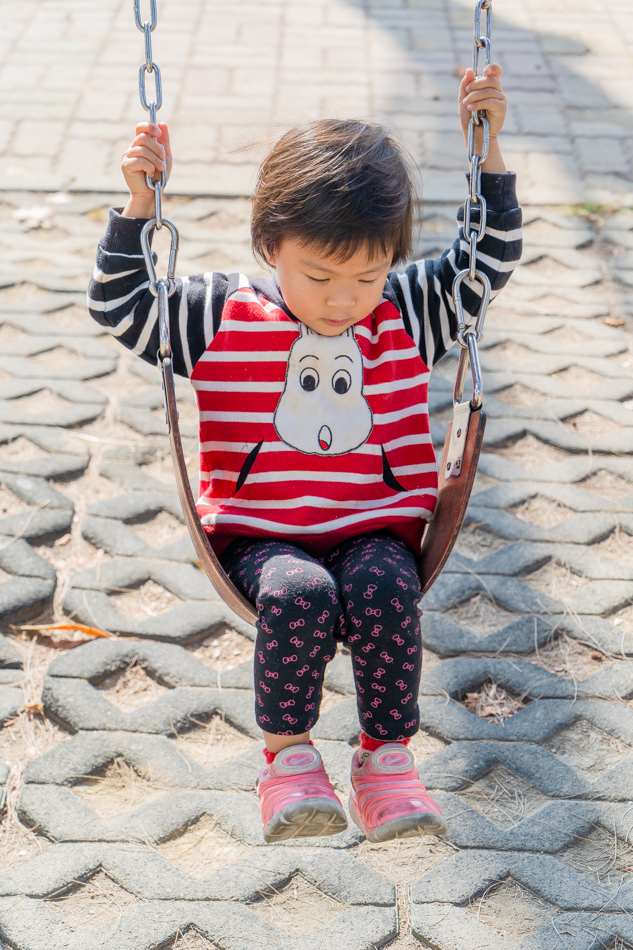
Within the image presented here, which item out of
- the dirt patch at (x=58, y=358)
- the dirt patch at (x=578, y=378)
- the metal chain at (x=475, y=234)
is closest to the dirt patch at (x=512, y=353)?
the dirt patch at (x=578, y=378)

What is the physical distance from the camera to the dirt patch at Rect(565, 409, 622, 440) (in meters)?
3.06

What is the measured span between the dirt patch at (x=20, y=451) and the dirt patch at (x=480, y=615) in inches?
50.6

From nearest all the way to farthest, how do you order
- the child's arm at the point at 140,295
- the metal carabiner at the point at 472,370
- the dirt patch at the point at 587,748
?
the metal carabiner at the point at 472,370
the child's arm at the point at 140,295
the dirt patch at the point at 587,748

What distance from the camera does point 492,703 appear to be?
2.23 meters

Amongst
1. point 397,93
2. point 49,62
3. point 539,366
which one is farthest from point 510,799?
point 49,62

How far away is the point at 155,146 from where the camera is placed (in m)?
1.71

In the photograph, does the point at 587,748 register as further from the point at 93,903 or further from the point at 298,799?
the point at 93,903

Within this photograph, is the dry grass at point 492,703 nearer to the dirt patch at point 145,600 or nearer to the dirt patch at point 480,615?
the dirt patch at point 480,615

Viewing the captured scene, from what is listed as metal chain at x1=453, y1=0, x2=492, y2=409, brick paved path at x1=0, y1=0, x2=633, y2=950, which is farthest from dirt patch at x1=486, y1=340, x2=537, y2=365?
metal chain at x1=453, y1=0, x2=492, y2=409

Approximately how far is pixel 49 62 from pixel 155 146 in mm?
4236

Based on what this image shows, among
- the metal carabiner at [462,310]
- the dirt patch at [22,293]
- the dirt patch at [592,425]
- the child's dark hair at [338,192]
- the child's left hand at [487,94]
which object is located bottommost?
the dirt patch at [592,425]

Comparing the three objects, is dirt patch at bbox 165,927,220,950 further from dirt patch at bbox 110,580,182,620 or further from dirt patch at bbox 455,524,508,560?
dirt patch at bbox 455,524,508,560

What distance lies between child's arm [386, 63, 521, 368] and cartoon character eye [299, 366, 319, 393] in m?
0.21

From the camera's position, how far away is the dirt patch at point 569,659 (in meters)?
2.30
